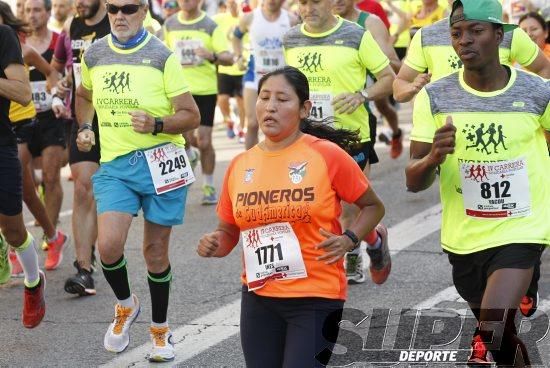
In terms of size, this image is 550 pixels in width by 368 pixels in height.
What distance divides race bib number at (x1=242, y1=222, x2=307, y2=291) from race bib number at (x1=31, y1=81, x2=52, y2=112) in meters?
5.76

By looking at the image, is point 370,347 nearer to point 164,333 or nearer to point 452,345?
point 452,345

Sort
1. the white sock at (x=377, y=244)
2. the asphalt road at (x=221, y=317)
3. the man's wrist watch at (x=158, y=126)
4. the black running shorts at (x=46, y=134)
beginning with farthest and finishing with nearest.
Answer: the black running shorts at (x=46, y=134) → the white sock at (x=377, y=244) → the asphalt road at (x=221, y=317) → the man's wrist watch at (x=158, y=126)

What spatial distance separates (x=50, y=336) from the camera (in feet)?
25.4

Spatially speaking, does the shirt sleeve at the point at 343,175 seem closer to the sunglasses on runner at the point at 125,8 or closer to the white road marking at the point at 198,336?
the white road marking at the point at 198,336

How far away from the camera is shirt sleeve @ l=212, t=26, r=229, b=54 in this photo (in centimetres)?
1276

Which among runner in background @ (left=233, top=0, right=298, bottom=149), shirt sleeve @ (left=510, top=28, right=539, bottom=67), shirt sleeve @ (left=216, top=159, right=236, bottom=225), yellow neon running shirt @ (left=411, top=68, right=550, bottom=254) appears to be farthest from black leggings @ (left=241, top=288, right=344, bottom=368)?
runner in background @ (left=233, top=0, right=298, bottom=149)

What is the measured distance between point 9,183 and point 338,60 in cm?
230

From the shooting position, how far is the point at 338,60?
844 centimetres

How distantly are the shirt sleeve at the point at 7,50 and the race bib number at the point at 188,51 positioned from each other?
17.4 ft

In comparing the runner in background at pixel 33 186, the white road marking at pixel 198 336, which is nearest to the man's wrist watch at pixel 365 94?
the white road marking at pixel 198 336

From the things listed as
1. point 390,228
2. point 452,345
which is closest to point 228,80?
point 390,228

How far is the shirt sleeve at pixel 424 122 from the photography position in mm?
5738

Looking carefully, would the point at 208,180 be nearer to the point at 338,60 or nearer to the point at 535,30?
the point at 535,30

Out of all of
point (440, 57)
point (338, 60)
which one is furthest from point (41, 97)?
point (440, 57)
